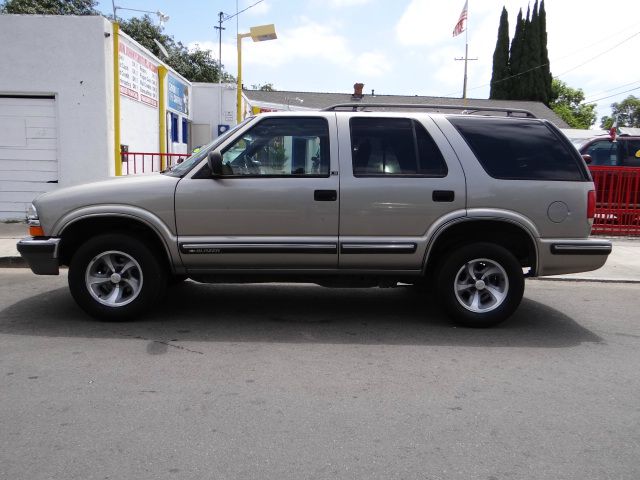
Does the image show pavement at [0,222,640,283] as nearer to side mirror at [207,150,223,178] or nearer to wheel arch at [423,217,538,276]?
wheel arch at [423,217,538,276]

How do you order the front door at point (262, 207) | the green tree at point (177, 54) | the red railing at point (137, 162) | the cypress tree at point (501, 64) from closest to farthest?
1. the front door at point (262, 207)
2. the red railing at point (137, 162)
3. the green tree at point (177, 54)
4. the cypress tree at point (501, 64)

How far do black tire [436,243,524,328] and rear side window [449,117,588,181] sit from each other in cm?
76

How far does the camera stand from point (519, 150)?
5488 mm

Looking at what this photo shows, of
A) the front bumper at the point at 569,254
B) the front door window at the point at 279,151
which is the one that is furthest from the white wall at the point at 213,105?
the front bumper at the point at 569,254

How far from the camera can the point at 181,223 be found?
5.28 meters

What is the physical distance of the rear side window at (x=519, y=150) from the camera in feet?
17.8

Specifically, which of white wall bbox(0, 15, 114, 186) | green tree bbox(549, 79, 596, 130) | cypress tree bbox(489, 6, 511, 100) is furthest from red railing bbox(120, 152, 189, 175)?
green tree bbox(549, 79, 596, 130)

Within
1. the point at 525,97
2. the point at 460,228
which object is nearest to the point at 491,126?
the point at 460,228

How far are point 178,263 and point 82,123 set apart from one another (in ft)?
25.2

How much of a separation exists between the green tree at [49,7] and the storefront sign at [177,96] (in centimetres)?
1463

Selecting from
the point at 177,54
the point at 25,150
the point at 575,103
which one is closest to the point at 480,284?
the point at 25,150

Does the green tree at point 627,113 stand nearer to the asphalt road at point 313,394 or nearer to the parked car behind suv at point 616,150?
the parked car behind suv at point 616,150

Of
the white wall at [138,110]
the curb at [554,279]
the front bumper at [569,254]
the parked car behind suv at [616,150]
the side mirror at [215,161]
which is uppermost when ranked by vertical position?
the white wall at [138,110]

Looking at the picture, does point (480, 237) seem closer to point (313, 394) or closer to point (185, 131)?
point (313, 394)
